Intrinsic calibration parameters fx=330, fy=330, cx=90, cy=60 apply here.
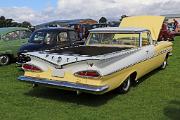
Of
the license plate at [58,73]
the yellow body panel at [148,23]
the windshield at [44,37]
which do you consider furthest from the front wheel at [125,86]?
the windshield at [44,37]

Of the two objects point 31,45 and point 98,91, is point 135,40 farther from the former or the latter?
point 31,45

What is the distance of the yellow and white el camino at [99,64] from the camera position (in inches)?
257

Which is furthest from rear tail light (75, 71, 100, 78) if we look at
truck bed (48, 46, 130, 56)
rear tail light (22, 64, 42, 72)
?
truck bed (48, 46, 130, 56)

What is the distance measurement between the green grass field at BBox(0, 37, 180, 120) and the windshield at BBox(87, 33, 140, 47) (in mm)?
1146

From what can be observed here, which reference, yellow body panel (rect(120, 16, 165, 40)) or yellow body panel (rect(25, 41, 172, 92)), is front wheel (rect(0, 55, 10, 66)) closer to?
yellow body panel (rect(120, 16, 165, 40))

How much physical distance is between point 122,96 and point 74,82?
1342 millimetres

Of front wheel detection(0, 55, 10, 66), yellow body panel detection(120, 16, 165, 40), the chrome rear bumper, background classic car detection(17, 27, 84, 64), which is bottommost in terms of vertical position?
front wheel detection(0, 55, 10, 66)

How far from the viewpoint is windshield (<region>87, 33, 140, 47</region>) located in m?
8.66

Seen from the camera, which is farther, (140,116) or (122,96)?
(122,96)

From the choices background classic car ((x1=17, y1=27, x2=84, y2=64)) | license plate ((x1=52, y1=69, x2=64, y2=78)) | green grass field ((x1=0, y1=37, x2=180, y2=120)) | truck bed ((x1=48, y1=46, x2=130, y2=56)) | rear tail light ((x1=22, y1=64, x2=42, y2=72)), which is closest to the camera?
green grass field ((x1=0, y1=37, x2=180, y2=120))

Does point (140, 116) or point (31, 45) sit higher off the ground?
point (31, 45)

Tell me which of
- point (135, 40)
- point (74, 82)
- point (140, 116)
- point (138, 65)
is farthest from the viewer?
point (135, 40)

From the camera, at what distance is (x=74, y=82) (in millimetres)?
6680

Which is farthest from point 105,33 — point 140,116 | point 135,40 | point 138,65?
point 140,116
